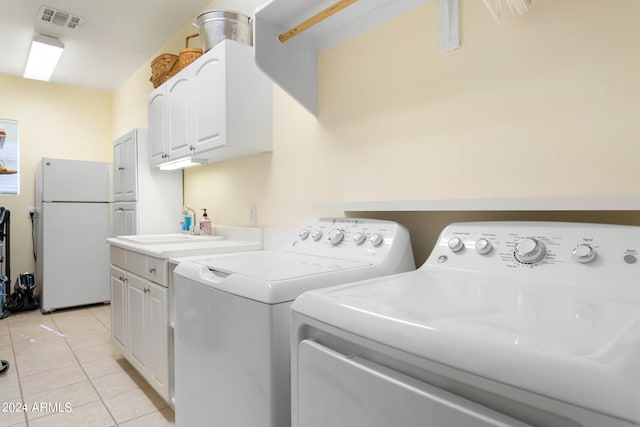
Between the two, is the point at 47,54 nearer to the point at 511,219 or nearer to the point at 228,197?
the point at 228,197

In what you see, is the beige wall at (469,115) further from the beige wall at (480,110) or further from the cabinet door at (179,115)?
the cabinet door at (179,115)

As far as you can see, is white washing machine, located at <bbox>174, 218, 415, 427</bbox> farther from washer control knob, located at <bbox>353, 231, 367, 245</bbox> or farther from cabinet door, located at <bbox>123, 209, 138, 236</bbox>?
cabinet door, located at <bbox>123, 209, 138, 236</bbox>

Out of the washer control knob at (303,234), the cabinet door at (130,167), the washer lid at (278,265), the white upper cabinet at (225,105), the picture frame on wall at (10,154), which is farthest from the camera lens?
the picture frame on wall at (10,154)

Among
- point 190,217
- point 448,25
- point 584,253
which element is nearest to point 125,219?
point 190,217

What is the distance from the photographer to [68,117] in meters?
4.71

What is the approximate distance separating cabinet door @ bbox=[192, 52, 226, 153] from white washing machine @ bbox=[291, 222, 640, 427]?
1.55 m

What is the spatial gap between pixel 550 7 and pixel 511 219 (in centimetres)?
65

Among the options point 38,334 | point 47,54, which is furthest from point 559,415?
point 47,54

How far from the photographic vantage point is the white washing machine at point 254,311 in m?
0.95

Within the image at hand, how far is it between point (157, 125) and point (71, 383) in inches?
75.4

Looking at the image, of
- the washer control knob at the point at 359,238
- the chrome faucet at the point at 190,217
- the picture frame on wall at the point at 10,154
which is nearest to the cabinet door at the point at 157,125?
the chrome faucet at the point at 190,217

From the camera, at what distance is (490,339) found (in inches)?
21.1

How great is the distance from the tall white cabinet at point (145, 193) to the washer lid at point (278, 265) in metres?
2.10

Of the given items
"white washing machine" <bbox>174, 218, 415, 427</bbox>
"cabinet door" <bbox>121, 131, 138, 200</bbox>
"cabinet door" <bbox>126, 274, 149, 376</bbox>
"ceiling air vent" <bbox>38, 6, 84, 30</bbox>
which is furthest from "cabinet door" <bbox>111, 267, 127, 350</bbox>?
"ceiling air vent" <bbox>38, 6, 84, 30</bbox>
